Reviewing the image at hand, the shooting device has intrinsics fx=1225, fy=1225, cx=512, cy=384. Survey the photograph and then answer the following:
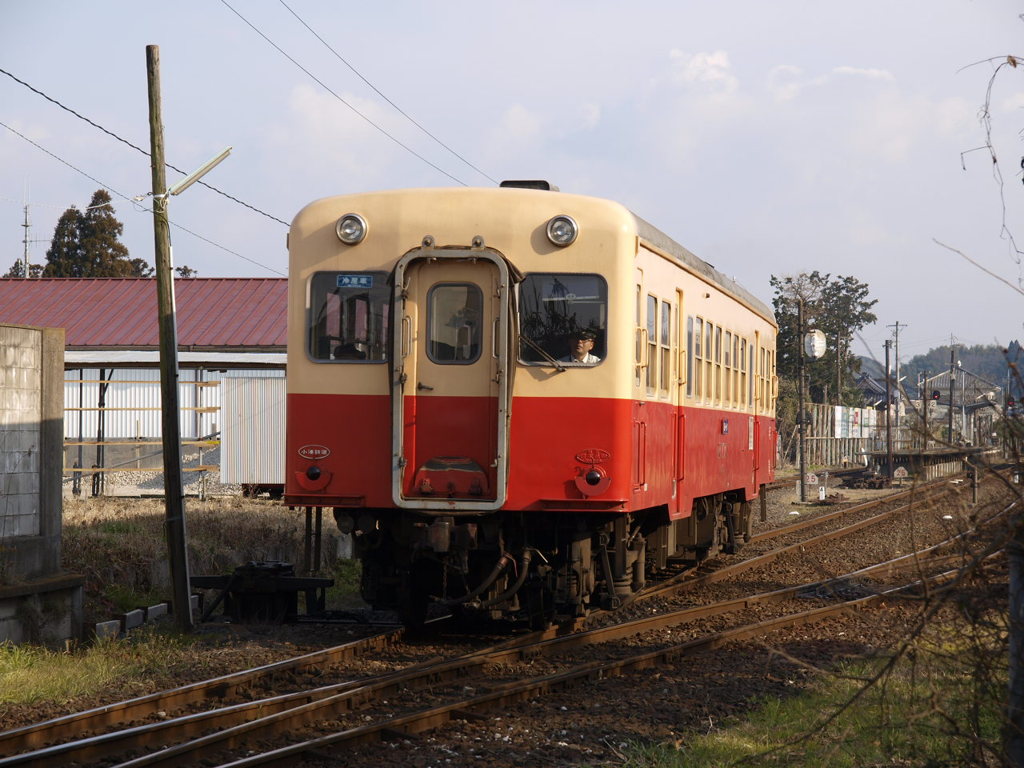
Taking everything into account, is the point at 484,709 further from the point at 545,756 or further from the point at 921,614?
the point at 921,614

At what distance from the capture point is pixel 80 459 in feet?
88.0

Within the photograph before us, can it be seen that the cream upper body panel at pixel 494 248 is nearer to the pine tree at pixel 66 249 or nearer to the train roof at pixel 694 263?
the train roof at pixel 694 263

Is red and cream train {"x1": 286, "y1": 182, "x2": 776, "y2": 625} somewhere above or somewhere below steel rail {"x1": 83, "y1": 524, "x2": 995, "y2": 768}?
above

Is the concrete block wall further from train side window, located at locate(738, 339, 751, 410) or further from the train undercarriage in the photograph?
train side window, located at locate(738, 339, 751, 410)

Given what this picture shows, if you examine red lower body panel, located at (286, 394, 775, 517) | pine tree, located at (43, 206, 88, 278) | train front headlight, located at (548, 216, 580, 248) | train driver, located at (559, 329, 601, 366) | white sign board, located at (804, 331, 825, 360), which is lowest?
red lower body panel, located at (286, 394, 775, 517)

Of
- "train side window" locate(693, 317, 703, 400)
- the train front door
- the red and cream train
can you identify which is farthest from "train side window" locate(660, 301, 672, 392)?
the train front door

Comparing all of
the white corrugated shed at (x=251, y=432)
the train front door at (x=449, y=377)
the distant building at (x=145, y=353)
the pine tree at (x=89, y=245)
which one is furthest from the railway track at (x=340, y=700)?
the pine tree at (x=89, y=245)

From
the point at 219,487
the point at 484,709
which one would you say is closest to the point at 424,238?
the point at 484,709

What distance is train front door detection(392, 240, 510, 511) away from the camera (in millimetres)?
9281

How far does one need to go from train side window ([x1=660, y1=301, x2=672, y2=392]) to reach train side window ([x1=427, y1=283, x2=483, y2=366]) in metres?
2.30

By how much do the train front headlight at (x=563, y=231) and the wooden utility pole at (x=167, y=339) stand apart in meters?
3.85

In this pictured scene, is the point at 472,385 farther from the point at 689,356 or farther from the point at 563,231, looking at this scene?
the point at 689,356

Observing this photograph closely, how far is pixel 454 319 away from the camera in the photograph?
9453 millimetres

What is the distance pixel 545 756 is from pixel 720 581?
8.55m
